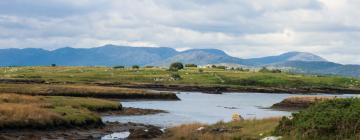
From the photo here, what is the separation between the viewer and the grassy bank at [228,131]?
1594 inches

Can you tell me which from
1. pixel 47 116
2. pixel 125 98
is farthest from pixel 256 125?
pixel 125 98

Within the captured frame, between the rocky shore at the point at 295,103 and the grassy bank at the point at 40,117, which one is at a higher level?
the grassy bank at the point at 40,117

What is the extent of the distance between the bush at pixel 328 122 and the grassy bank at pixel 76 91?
65.7 m

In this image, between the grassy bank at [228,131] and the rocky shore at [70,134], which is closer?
the grassy bank at [228,131]

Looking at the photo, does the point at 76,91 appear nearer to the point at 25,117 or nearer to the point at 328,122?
the point at 25,117

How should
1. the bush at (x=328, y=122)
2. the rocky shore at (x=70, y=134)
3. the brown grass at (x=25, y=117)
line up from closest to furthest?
the bush at (x=328, y=122), the rocky shore at (x=70, y=134), the brown grass at (x=25, y=117)

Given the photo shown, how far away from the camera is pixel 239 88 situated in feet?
654

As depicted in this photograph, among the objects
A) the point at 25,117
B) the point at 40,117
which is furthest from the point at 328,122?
the point at 25,117

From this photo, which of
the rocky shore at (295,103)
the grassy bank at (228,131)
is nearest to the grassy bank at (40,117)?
the grassy bank at (228,131)

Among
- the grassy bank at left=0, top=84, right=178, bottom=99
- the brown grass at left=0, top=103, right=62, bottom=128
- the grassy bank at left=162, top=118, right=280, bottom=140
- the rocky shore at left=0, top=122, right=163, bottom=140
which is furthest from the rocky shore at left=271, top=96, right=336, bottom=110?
the brown grass at left=0, top=103, right=62, bottom=128

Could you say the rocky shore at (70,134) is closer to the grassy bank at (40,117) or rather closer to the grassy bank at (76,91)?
the grassy bank at (40,117)

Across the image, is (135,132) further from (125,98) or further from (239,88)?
(239,88)

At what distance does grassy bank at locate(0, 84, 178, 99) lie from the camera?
98.8 meters

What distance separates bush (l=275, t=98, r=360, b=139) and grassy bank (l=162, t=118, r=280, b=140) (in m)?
2.93
